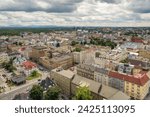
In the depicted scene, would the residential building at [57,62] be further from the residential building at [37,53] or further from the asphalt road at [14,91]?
the asphalt road at [14,91]

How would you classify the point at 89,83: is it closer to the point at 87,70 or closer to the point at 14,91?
the point at 87,70

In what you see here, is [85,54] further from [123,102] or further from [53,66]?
[123,102]

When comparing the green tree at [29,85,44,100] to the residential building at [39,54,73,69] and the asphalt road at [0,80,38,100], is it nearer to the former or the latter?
the asphalt road at [0,80,38,100]

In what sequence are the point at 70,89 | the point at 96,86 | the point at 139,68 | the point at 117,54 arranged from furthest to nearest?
the point at 117,54
the point at 139,68
the point at 70,89
the point at 96,86

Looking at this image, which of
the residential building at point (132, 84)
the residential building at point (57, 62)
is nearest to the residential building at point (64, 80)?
the residential building at point (132, 84)

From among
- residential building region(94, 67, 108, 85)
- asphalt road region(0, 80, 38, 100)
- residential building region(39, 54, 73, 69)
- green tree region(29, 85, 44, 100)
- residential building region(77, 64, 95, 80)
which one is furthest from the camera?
residential building region(39, 54, 73, 69)

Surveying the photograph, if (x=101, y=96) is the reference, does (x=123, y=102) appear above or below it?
above

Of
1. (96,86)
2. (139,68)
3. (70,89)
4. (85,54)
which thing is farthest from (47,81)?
(85,54)

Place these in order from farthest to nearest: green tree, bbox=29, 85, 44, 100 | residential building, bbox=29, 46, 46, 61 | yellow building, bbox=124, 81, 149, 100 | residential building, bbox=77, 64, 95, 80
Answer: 1. residential building, bbox=29, 46, 46, 61
2. residential building, bbox=77, 64, 95, 80
3. yellow building, bbox=124, 81, 149, 100
4. green tree, bbox=29, 85, 44, 100

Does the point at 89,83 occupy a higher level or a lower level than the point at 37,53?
higher

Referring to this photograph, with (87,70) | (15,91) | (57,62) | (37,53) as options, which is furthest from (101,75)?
(37,53)

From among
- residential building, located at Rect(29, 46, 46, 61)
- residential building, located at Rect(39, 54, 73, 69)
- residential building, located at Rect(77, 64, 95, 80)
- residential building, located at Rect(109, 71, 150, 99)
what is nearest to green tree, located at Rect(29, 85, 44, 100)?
residential building, located at Rect(77, 64, 95, 80)
